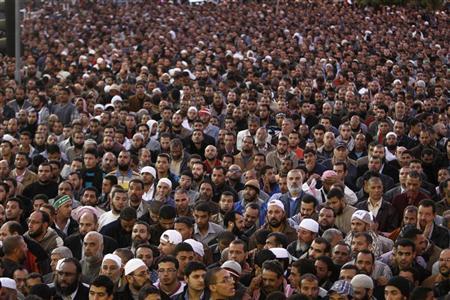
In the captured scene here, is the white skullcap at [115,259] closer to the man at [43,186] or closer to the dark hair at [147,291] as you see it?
the dark hair at [147,291]

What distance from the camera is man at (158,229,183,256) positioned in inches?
425

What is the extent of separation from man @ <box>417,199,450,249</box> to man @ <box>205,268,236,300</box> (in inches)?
113

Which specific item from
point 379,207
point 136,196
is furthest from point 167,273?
point 379,207

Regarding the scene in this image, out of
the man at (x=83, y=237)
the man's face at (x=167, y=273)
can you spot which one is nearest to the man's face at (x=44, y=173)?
the man at (x=83, y=237)

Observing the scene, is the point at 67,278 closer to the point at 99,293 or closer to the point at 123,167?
the point at 99,293

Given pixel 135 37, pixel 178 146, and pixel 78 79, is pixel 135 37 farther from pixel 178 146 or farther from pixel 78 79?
pixel 178 146

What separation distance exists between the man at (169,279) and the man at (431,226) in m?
2.85

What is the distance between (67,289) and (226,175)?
4.69 m

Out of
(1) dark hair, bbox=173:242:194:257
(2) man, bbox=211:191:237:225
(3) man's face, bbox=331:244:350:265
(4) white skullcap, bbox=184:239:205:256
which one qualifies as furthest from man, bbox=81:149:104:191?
(3) man's face, bbox=331:244:350:265

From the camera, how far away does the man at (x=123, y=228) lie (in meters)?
11.8

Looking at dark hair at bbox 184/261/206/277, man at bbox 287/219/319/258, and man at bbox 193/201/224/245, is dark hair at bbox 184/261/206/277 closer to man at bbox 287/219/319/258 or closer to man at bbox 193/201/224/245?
man at bbox 287/219/319/258

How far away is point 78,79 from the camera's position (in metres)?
24.2

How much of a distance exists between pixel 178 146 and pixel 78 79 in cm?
908

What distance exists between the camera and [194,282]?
31.2 ft
